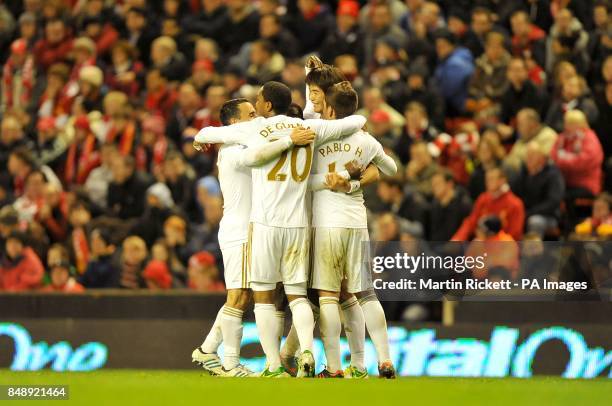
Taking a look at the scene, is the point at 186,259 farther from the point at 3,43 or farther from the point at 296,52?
the point at 3,43

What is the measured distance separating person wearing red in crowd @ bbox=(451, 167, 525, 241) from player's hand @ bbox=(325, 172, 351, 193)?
4910 millimetres

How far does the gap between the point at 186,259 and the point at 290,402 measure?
7.59 metres

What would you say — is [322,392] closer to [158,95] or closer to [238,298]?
[238,298]

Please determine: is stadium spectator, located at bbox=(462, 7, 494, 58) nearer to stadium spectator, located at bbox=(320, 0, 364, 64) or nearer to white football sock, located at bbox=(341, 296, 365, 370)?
stadium spectator, located at bbox=(320, 0, 364, 64)

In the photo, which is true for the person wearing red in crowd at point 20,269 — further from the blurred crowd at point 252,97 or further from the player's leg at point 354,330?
the player's leg at point 354,330

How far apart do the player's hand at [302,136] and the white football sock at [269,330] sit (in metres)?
1.25

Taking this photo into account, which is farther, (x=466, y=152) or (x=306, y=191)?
(x=466, y=152)

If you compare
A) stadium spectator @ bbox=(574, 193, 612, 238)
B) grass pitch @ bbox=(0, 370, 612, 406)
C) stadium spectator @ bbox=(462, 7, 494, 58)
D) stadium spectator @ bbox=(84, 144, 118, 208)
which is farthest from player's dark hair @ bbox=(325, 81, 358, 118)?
stadium spectator @ bbox=(84, 144, 118, 208)

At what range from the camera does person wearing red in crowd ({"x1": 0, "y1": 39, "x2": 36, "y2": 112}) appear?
22141 mm

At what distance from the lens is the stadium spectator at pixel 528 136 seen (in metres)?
17.7

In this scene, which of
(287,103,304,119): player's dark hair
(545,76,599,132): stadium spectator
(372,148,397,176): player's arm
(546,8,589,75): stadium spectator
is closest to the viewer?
(372,148,397,176): player's arm

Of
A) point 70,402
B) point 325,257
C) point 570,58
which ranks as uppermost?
point 570,58

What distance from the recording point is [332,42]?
20.4 meters

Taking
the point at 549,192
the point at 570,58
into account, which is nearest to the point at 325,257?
the point at 549,192
